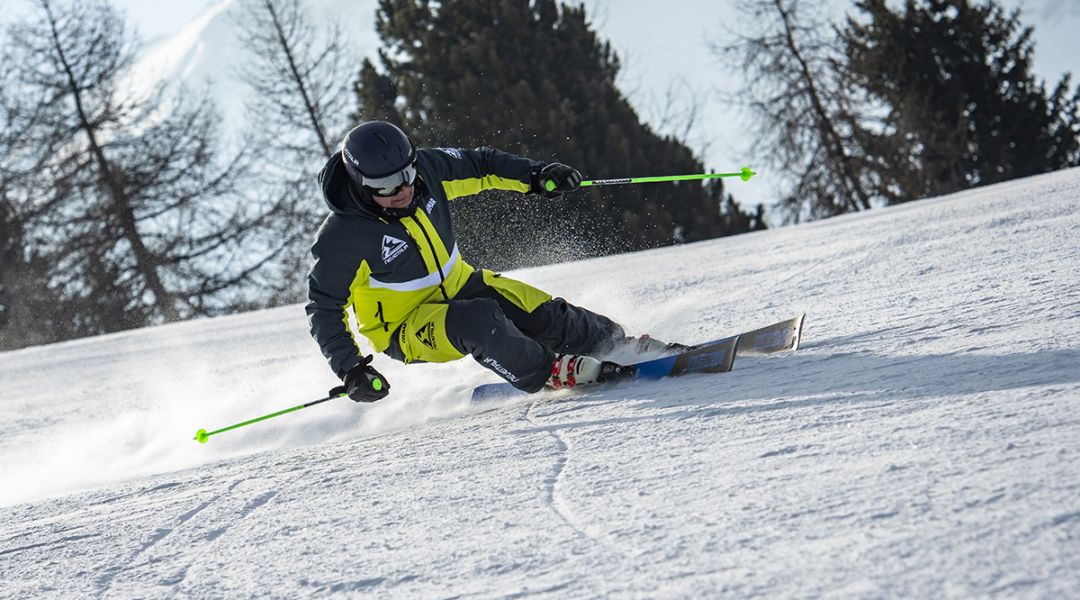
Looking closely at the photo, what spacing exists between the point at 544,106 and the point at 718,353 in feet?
59.1

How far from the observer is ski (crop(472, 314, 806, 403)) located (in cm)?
395

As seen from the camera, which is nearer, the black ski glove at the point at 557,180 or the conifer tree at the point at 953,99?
the black ski glove at the point at 557,180

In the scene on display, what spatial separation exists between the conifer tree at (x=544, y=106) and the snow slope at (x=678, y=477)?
44.4 feet

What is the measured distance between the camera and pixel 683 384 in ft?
12.4

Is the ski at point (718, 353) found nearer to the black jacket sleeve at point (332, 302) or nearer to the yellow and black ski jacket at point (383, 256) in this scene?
the yellow and black ski jacket at point (383, 256)

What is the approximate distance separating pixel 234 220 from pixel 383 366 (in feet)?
64.5

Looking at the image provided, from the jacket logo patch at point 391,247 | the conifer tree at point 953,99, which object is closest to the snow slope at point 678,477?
A: the jacket logo patch at point 391,247

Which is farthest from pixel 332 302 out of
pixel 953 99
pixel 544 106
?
pixel 953 99

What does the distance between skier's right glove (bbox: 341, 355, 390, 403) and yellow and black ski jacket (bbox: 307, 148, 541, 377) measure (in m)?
0.09

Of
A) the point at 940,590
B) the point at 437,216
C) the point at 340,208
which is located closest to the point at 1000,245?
the point at 437,216

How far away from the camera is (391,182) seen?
4012mm

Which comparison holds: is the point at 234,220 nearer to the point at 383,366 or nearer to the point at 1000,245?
the point at 383,366

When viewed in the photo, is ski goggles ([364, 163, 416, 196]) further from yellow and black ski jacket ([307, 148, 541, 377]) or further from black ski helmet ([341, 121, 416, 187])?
yellow and black ski jacket ([307, 148, 541, 377])

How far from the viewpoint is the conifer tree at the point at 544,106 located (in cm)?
2038
